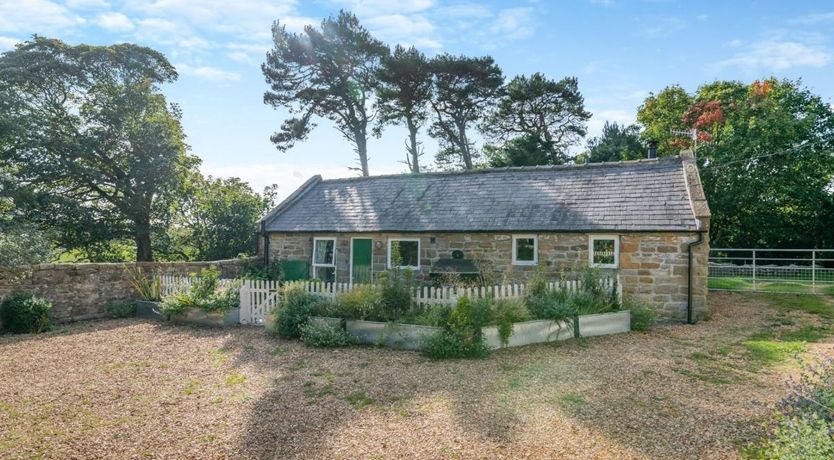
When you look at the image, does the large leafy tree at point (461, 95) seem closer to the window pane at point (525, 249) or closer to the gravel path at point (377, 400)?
the window pane at point (525, 249)

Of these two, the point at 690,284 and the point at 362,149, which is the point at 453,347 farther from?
the point at 362,149

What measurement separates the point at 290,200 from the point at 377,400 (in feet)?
49.1

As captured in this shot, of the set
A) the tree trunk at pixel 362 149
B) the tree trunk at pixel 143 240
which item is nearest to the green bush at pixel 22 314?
the tree trunk at pixel 143 240

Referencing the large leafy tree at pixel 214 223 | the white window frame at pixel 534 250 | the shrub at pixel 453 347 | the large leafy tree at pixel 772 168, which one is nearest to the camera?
the shrub at pixel 453 347

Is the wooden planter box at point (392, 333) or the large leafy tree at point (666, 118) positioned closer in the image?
the wooden planter box at point (392, 333)

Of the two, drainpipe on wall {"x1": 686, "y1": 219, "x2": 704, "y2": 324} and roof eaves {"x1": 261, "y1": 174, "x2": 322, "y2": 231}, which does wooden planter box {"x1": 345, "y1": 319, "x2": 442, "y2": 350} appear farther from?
roof eaves {"x1": 261, "y1": 174, "x2": 322, "y2": 231}

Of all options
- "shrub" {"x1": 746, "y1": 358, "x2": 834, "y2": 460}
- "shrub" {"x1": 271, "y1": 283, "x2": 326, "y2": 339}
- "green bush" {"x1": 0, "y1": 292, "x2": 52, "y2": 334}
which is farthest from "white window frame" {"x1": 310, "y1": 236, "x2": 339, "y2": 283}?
"shrub" {"x1": 746, "y1": 358, "x2": 834, "y2": 460}

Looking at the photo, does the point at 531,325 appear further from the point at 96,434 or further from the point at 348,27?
the point at 348,27

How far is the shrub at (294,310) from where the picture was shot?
10523 mm

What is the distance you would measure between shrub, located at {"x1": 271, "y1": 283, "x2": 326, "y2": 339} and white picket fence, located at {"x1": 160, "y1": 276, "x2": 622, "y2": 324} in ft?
0.90

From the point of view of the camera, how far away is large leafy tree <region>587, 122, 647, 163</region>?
30.7 metres

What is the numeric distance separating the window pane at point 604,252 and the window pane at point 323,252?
910 centimetres

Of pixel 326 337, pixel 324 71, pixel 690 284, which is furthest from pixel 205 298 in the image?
pixel 324 71

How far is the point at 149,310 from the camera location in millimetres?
13891
